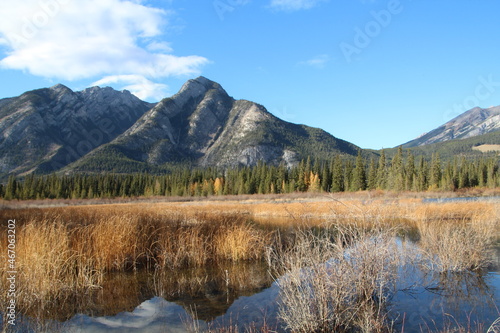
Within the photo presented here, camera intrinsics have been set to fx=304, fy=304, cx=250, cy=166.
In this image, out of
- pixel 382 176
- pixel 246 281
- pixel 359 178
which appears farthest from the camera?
pixel 382 176

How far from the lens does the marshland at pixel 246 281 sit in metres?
5.76

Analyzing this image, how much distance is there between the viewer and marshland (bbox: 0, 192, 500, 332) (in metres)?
5.76

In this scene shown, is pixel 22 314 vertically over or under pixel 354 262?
under

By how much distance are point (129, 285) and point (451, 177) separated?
92.3 metres

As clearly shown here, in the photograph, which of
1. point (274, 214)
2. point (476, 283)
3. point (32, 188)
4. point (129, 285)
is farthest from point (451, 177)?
point (32, 188)

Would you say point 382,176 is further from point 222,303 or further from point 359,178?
point 222,303

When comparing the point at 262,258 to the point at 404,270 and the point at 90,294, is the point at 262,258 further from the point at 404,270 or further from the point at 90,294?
the point at 90,294

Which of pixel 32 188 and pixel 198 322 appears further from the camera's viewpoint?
pixel 32 188

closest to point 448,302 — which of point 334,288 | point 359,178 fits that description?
point 334,288

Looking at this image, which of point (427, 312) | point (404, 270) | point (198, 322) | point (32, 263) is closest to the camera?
point (198, 322)

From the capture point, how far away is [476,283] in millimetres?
8414

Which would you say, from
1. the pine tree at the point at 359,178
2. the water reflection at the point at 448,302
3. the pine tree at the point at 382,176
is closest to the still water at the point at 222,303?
the water reflection at the point at 448,302

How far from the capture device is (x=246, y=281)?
9.08 metres

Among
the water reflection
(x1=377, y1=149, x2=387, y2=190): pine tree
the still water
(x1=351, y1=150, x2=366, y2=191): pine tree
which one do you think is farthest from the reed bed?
(x1=377, y1=149, x2=387, y2=190): pine tree
